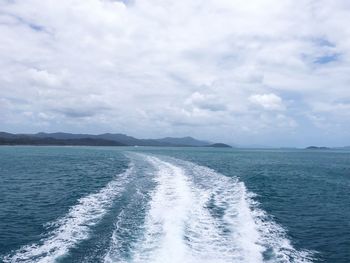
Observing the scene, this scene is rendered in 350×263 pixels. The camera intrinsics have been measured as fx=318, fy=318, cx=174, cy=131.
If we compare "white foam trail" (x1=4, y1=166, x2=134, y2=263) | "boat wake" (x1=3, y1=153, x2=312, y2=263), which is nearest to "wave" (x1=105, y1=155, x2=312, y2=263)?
"boat wake" (x1=3, y1=153, x2=312, y2=263)

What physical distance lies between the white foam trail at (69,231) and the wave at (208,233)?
2.17 metres

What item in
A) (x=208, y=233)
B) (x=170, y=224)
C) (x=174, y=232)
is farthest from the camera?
(x=170, y=224)

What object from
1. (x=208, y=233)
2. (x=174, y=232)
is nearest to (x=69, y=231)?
(x=174, y=232)

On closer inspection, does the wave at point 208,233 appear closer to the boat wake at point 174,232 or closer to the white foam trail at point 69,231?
the boat wake at point 174,232

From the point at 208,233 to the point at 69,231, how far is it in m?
7.45

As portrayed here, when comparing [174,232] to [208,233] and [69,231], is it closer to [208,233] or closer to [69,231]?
[208,233]

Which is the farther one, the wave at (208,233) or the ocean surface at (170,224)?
the ocean surface at (170,224)

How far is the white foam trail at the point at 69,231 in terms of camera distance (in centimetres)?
1391

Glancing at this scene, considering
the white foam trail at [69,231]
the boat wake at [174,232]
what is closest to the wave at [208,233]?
the boat wake at [174,232]

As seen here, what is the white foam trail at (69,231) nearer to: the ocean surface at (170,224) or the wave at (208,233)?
the ocean surface at (170,224)

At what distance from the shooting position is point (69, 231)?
56.0 ft

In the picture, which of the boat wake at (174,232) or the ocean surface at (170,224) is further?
the ocean surface at (170,224)

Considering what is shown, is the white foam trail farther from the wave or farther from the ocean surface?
the wave

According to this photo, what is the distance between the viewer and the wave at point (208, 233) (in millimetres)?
13898
